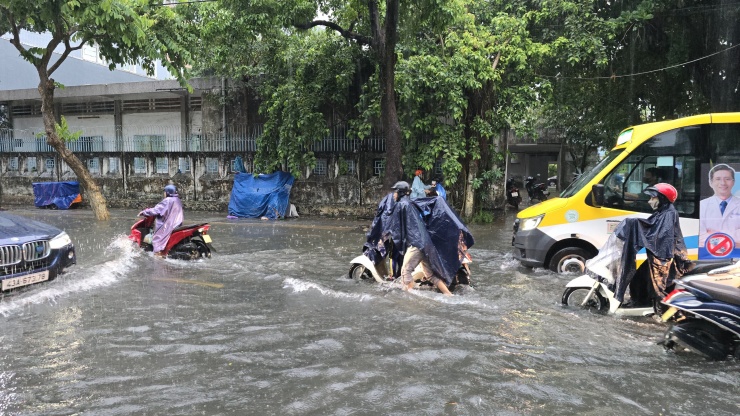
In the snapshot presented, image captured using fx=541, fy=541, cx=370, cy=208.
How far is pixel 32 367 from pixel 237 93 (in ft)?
50.9

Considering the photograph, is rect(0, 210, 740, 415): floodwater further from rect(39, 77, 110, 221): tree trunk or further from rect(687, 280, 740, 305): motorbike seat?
rect(39, 77, 110, 221): tree trunk

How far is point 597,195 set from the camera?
8.20m

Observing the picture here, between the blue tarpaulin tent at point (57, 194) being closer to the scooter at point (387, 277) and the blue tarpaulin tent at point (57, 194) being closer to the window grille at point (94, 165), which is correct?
the window grille at point (94, 165)

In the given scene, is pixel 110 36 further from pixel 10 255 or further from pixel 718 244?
pixel 718 244

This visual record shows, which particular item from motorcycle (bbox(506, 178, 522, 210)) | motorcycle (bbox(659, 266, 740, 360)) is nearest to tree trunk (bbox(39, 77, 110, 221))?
motorcycle (bbox(506, 178, 522, 210))

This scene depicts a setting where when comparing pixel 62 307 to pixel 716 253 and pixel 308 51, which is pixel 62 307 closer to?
pixel 716 253

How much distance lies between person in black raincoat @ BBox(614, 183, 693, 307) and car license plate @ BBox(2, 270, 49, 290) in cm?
697

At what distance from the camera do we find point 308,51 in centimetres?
1662

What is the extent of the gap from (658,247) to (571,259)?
264 cm

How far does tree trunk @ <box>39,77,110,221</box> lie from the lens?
1551 centimetres

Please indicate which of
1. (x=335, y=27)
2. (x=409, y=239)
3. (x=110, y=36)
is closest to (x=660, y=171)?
(x=409, y=239)

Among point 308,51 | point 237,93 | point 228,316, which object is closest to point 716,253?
point 228,316

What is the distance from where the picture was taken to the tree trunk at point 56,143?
15508 millimetres

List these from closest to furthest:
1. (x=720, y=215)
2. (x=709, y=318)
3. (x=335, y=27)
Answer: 1. (x=709, y=318)
2. (x=720, y=215)
3. (x=335, y=27)
